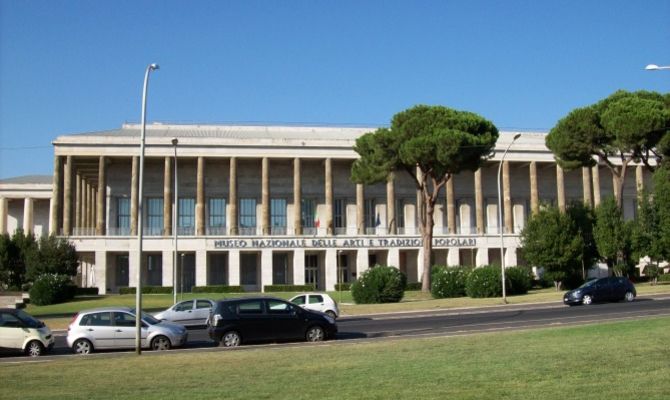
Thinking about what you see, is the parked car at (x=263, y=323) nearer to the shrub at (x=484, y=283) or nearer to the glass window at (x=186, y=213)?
the shrub at (x=484, y=283)

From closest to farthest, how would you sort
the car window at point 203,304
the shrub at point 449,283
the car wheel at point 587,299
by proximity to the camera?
the car window at point 203,304 → the car wheel at point 587,299 → the shrub at point 449,283

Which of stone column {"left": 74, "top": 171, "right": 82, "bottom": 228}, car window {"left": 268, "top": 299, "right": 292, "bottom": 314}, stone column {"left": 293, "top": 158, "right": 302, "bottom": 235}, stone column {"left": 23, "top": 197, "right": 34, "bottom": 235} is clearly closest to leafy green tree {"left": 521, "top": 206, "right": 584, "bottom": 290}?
stone column {"left": 293, "top": 158, "right": 302, "bottom": 235}

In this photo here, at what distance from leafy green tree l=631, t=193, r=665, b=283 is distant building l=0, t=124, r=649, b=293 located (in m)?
13.5

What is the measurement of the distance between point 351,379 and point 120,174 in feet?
197

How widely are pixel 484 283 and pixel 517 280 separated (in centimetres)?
469

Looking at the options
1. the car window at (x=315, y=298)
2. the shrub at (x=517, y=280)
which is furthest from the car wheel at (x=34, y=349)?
the shrub at (x=517, y=280)

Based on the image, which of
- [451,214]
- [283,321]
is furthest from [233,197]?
[283,321]

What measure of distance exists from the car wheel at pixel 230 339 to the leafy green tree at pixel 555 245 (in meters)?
31.3

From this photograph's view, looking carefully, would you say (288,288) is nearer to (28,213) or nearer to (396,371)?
(28,213)

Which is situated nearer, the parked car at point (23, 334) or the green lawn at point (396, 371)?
the green lawn at point (396, 371)

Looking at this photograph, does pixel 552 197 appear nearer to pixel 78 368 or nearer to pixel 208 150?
pixel 208 150

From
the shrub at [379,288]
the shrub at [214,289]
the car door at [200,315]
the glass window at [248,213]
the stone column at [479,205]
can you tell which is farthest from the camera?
the stone column at [479,205]

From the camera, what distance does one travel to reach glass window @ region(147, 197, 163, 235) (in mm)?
67312

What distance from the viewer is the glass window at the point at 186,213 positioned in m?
68.1
